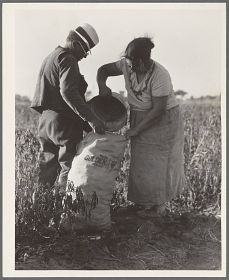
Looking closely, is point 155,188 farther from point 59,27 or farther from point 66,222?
point 59,27

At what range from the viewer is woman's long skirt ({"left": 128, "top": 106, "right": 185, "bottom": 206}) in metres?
4.12

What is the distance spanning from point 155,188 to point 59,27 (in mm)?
1474

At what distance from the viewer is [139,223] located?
4.18 meters

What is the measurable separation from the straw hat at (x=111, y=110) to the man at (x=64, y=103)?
70 millimetres

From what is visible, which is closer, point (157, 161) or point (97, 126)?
point (97, 126)

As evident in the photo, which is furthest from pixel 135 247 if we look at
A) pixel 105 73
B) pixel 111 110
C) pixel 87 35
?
pixel 87 35

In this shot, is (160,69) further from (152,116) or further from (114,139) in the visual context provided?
(114,139)

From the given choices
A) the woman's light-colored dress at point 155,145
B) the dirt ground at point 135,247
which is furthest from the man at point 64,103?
the dirt ground at point 135,247

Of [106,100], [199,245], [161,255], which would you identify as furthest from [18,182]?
[199,245]

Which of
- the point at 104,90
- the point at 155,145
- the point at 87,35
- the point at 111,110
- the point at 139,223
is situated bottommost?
the point at 139,223

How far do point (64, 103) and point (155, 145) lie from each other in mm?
776

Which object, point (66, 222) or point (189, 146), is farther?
point (189, 146)

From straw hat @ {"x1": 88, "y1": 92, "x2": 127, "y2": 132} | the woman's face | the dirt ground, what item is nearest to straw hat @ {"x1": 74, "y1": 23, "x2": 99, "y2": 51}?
the woman's face

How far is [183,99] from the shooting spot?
424 cm
